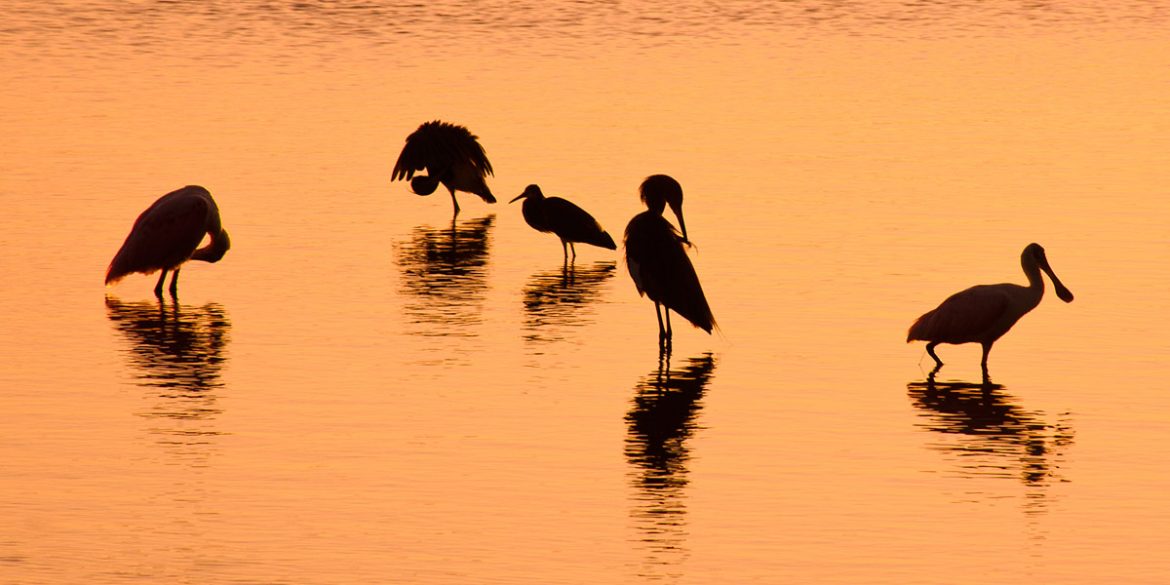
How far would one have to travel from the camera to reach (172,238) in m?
17.6

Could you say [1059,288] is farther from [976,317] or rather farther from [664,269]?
[664,269]

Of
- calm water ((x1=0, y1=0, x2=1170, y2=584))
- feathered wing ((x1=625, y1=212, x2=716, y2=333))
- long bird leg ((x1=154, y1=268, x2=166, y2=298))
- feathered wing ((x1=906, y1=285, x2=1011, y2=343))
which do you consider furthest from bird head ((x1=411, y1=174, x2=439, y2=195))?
feathered wing ((x1=906, y1=285, x2=1011, y2=343))

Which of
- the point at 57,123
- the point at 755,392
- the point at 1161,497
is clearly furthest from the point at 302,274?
the point at 57,123

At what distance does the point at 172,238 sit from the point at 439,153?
5.70 meters

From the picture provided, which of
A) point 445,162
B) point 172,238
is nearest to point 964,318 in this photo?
point 172,238

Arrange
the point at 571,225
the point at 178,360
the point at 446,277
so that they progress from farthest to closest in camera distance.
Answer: the point at 571,225 → the point at 446,277 → the point at 178,360

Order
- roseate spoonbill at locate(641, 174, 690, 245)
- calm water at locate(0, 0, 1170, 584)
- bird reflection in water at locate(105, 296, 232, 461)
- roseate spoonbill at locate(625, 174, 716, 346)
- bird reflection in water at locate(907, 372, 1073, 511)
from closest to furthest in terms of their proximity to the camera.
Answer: calm water at locate(0, 0, 1170, 584) < bird reflection in water at locate(907, 372, 1073, 511) < bird reflection in water at locate(105, 296, 232, 461) < roseate spoonbill at locate(625, 174, 716, 346) < roseate spoonbill at locate(641, 174, 690, 245)

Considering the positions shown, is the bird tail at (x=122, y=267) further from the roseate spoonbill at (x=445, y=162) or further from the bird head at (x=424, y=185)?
the bird head at (x=424, y=185)

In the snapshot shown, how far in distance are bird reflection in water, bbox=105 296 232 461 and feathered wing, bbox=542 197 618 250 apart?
11.8ft

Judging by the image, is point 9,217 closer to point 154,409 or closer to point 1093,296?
point 154,409

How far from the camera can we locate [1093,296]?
16766 mm

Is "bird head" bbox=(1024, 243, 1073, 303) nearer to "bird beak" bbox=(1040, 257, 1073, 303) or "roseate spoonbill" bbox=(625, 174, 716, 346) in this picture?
"bird beak" bbox=(1040, 257, 1073, 303)

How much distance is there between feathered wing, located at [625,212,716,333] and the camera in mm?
15180

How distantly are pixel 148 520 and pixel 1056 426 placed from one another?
515 centimetres
